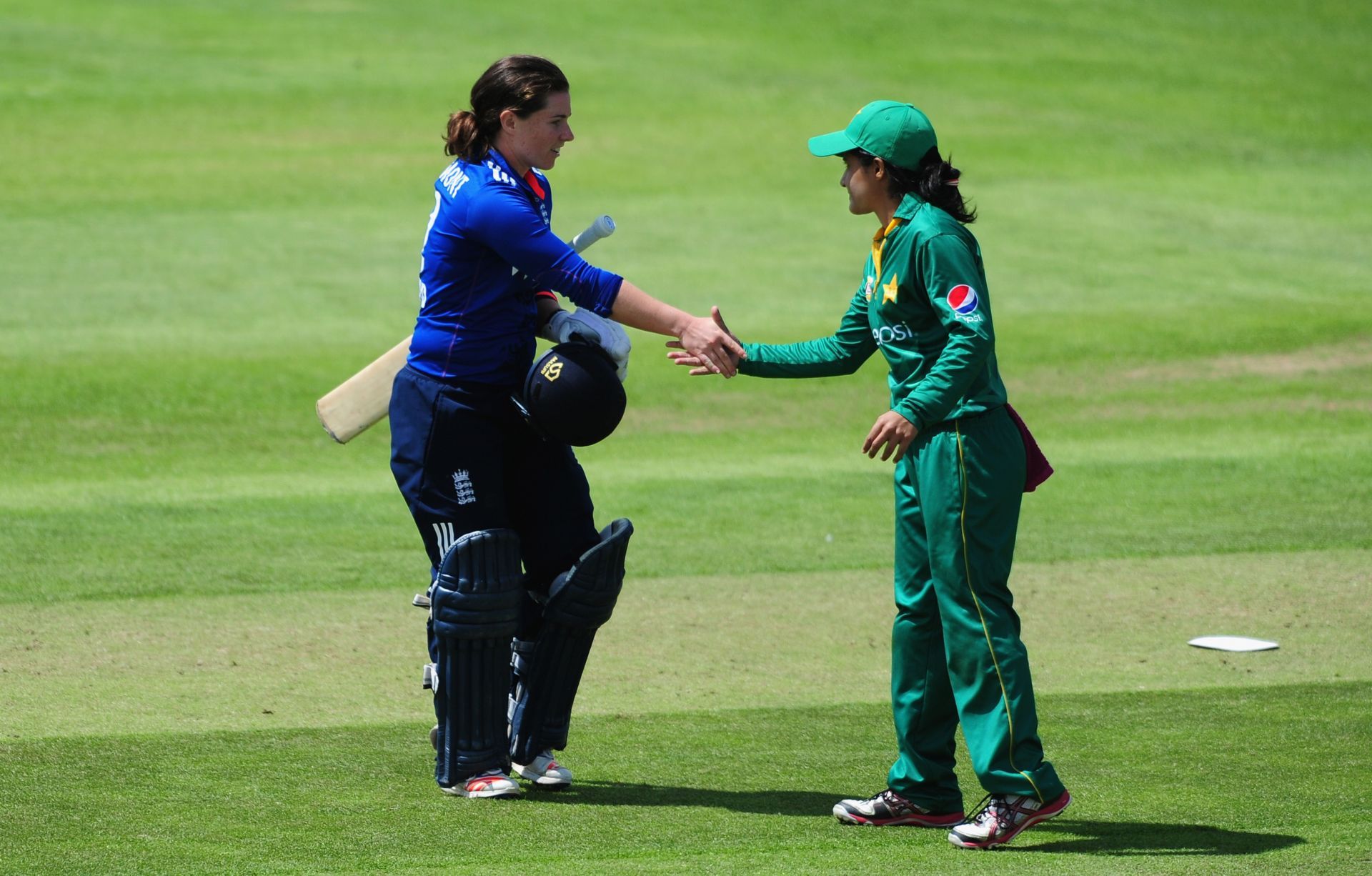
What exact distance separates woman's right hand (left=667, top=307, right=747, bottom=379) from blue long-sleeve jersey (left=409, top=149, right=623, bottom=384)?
29 cm

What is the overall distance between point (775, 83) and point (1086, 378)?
12921 millimetres

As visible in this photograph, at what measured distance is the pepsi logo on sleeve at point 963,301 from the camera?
5051 millimetres

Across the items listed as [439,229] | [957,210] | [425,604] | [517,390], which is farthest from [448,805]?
[957,210]

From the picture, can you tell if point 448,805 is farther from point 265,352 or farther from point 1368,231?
point 1368,231

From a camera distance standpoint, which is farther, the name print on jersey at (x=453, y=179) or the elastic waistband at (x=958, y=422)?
the name print on jersey at (x=453, y=179)

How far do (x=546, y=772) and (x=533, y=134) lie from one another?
6.51ft

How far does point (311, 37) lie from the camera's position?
93.1 feet

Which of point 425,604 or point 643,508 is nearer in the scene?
point 425,604

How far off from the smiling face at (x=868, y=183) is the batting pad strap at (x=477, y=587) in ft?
4.82

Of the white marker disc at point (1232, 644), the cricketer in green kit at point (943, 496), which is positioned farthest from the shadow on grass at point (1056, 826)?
the white marker disc at point (1232, 644)

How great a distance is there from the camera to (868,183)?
5.32 metres

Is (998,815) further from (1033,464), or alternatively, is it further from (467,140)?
(467,140)

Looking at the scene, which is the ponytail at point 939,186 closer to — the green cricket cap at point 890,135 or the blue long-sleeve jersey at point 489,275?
the green cricket cap at point 890,135

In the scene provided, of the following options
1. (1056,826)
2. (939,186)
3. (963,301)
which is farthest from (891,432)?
(1056,826)
